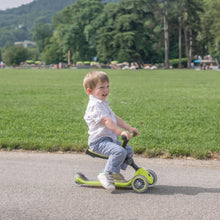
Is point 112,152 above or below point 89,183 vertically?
above

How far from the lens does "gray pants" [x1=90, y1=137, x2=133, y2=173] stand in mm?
4055

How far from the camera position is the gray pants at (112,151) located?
4055 mm

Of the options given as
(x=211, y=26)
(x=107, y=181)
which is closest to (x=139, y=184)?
(x=107, y=181)

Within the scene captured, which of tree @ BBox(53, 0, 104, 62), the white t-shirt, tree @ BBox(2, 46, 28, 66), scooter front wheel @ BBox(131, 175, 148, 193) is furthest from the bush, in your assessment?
tree @ BBox(2, 46, 28, 66)

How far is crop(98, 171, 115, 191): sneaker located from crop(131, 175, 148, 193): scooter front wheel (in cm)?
23

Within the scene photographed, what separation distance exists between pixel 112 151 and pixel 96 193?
50 centimetres

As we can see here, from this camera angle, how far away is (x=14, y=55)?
147 meters

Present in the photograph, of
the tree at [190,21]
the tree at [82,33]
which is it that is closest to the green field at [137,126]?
the tree at [190,21]

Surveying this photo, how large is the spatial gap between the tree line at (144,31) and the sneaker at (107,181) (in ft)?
205

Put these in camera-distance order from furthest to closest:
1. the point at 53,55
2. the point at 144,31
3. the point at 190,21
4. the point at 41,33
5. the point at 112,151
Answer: the point at 41,33 < the point at 53,55 < the point at 144,31 < the point at 190,21 < the point at 112,151

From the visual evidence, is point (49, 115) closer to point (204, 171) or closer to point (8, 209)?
point (204, 171)

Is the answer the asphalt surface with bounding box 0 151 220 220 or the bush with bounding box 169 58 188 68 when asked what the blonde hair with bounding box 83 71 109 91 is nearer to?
the asphalt surface with bounding box 0 151 220 220

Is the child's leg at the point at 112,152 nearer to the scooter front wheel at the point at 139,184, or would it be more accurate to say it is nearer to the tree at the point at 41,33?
the scooter front wheel at the point at 139,184

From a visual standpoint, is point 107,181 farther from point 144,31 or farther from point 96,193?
point 144,31
